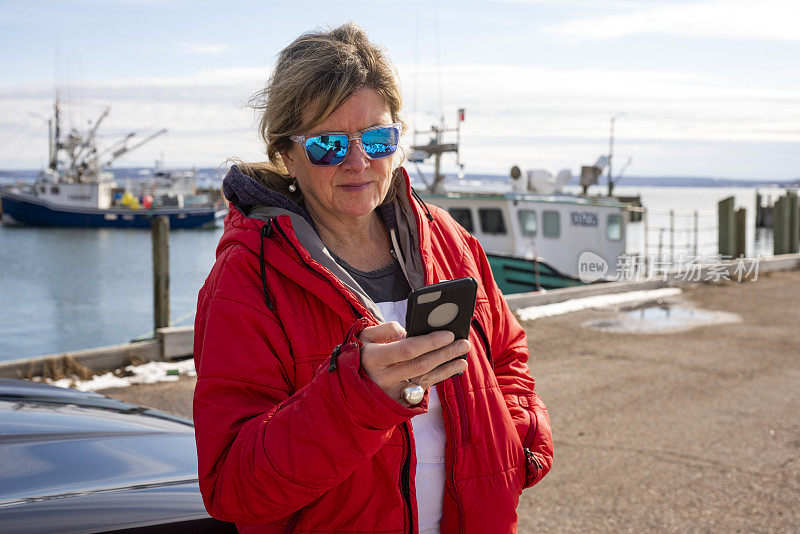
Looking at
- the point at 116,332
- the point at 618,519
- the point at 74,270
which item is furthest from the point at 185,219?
the point at 618,519

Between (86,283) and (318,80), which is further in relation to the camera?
(86,283)

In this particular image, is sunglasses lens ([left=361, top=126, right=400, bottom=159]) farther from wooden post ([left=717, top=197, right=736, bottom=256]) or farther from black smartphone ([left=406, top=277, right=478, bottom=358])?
wooden post ([left=717, top=197, right=736, bottom=256])

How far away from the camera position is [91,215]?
206ft

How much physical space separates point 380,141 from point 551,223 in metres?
14.4

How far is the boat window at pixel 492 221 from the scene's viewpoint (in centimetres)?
1577

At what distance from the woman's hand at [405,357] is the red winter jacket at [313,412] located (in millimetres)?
26

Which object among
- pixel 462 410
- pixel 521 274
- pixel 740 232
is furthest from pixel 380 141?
pixel 740 232

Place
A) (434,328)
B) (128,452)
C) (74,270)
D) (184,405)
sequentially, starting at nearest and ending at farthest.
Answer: (434,328) → (128,452) → (184,405) → (74,270)

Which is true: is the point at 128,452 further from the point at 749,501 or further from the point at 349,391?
the point at 749,501

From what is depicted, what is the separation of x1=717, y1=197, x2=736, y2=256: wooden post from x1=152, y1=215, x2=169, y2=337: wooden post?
12.8 metres

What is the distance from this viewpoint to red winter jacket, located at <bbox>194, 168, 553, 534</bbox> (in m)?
1.53

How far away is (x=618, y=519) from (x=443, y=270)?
2.55 m

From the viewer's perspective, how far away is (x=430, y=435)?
1.90 metres

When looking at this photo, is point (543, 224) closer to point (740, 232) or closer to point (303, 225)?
point (740, 232)
